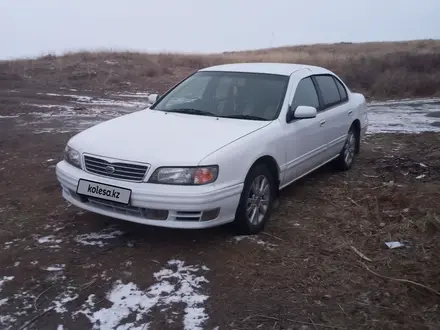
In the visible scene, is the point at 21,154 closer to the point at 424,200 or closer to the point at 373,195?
the point at 373,195

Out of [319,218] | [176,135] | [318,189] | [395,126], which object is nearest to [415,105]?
[395,126]

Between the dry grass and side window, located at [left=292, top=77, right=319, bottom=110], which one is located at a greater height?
side window, located at [left=292, top=77, right=319, bottom=110]

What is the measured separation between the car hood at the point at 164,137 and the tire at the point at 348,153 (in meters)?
2.28

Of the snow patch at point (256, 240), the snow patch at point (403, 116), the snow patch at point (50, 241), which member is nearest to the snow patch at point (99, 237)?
the snow patch at point (50, 241)

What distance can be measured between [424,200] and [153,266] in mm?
3210

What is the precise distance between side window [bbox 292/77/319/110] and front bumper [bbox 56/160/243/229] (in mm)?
1595

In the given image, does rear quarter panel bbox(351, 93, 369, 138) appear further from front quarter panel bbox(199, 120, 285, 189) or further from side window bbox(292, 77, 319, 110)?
front quarter panel bbox(199, 120, 285, 189)

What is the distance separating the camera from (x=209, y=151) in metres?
4.18

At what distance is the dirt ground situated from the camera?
130 inches

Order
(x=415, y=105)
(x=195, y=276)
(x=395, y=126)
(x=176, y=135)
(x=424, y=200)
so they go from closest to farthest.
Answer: (x=195, y=276) → (x=176, y=135) → (x=424, y=200) → (x=395, y=126) → (x=415, y=105)

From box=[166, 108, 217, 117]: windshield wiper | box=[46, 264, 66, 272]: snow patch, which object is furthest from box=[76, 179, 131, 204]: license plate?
box=[166, 108, 217, 117]: windshield wiper

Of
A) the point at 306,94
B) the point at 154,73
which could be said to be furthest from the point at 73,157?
the point at 154,73

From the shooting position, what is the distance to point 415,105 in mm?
15469

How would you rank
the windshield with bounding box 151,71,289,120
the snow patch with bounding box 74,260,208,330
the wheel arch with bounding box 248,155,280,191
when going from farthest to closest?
the windshield with bounding box 151,71,289,120
the wheel arch with bounding box 248,155,280,191
the snow patch with bounding box 74,260,208,330
